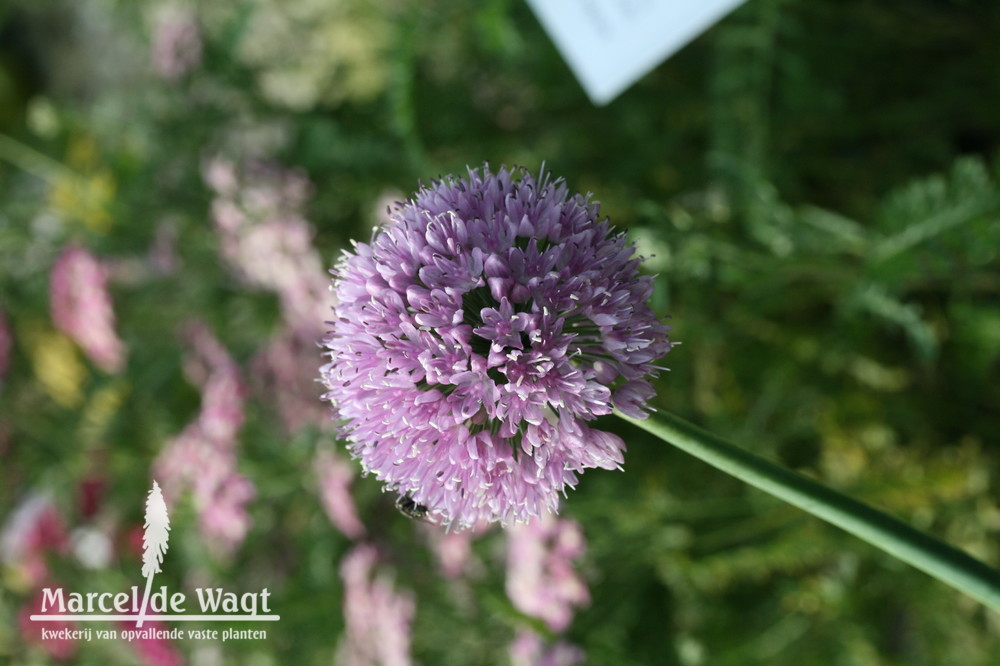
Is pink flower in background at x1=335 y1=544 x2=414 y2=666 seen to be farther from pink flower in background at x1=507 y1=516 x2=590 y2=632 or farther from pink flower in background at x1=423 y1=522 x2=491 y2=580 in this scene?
pink flower in background at x1=507 y1=516 x2=590 y2=632

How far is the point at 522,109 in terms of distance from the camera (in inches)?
51.8

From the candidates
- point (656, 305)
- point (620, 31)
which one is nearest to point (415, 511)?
point (656, 305)

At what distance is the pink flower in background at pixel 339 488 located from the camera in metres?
1.00

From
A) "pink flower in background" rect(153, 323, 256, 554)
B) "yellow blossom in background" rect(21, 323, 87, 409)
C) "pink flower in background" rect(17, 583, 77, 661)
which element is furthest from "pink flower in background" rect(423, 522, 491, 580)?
"yellow blossom in background" rect(21, 323, 87, 409)

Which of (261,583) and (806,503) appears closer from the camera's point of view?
(806,503)

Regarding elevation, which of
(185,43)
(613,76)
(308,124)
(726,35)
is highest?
(185,43)

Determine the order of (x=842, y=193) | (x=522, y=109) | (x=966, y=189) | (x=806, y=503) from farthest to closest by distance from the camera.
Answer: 1. (x=522, y=109)
2. (x=842, y=193)
3. (x=966, y=189)
4. (x=806, y=503)

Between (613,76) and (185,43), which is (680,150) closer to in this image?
(613,76)

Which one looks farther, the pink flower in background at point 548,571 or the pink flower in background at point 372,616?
the pink flower in background at point 372,616

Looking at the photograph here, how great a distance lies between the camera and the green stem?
338 mm

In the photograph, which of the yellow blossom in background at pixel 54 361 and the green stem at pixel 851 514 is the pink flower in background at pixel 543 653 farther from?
the yellow blossom in background at pixel 54 361

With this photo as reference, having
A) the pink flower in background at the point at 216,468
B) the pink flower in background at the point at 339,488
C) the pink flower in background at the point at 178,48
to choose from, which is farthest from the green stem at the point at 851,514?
the pink flower in background at the point at 178,48

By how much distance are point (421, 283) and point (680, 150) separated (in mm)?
877

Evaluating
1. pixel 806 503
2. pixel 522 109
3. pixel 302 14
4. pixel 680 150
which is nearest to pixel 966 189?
pixel 806 503
